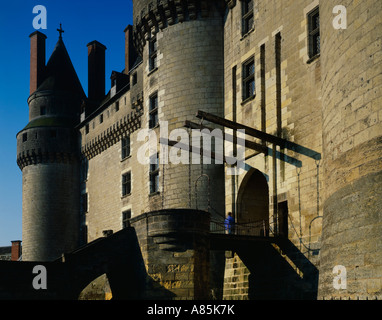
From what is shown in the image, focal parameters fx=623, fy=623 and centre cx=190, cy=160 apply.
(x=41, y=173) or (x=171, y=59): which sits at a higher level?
(x=171, y=59)

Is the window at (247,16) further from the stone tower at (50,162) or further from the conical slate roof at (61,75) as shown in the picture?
the conical slate roof at (61,75)

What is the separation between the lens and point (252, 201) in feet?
65.4

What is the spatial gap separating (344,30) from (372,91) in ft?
5.93

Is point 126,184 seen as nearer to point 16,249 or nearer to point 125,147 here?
point 125,147

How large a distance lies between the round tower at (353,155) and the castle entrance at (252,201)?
6.67 metres

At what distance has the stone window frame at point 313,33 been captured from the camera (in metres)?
16.9

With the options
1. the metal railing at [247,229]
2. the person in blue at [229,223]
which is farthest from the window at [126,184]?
the person in blue at [229,223]

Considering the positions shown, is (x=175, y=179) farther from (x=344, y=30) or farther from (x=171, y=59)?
(x=344, y=30)

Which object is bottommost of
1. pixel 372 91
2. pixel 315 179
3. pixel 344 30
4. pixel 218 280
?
pixel 218 280

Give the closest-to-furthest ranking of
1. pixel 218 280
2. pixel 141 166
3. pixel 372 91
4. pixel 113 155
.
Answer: pixel 372 91 → pixel 218 280 → pixel 141 166 → pixel 113 155

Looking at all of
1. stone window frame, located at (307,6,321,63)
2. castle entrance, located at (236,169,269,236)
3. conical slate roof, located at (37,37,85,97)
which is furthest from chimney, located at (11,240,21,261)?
stone window frame, located at (307,6,321,63)

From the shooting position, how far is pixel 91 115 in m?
33.7

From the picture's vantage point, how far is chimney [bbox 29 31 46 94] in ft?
124
